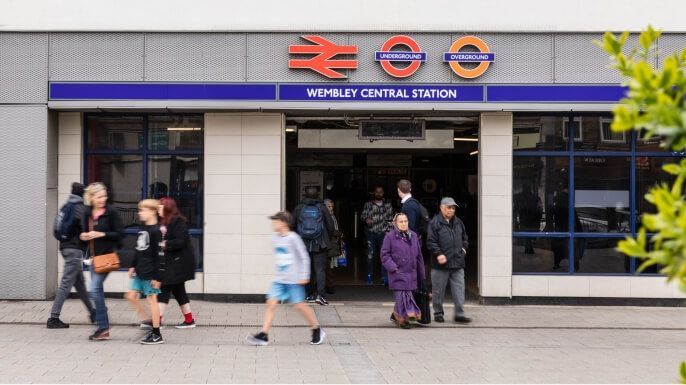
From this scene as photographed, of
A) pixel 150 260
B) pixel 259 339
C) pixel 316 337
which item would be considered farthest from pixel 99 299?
pixel 316 337

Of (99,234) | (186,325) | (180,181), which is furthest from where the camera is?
(180,181)

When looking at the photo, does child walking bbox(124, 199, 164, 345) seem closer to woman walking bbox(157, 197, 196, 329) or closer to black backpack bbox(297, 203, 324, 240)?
woman walking bbox(157, 197, 196, 329)

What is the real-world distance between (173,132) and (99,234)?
363 cm

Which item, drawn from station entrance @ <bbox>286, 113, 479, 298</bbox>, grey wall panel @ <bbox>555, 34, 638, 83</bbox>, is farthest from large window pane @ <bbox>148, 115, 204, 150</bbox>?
grey wall panel @ <bbox>555, 34, 638, 83</bbox>

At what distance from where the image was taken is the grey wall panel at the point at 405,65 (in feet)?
38.1

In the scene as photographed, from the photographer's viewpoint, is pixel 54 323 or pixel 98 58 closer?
pixel 54 323

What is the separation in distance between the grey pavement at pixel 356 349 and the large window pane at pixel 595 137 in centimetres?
255

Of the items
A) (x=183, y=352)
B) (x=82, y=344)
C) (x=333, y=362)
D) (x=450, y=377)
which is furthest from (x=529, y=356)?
(x=82, y=344)

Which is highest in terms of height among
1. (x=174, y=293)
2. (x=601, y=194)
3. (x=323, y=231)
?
(x=601, y=194)

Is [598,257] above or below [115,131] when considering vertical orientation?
below

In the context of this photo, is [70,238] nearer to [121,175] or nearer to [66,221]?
[66,221]

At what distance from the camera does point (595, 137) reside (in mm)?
11969

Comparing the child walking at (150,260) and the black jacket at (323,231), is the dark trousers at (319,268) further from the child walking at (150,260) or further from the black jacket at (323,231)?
the child walking at (150,260)

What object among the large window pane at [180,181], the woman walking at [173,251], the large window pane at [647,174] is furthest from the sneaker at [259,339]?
the large window pane at [647,174]
